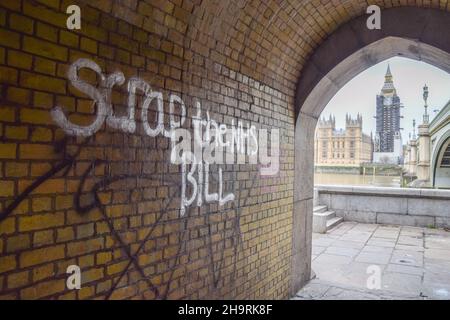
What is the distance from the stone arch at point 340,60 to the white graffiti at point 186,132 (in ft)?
3.99

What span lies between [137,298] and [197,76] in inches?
78.7

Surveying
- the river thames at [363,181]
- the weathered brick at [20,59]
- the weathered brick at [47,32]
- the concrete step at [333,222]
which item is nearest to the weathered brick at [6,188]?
the weathered brick at [20,59]

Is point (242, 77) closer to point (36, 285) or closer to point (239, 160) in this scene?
point (239, 160)

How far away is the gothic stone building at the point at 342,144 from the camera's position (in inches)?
4599

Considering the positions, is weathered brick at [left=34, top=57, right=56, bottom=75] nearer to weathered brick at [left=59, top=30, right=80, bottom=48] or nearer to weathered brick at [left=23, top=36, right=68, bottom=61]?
weathered brick at [left=23, top=36, right=68, bottom=61]

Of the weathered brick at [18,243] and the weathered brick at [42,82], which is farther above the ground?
the weathered brick at [42,82]

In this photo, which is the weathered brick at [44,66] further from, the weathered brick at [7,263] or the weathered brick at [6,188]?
the weathered brick at [7,263]

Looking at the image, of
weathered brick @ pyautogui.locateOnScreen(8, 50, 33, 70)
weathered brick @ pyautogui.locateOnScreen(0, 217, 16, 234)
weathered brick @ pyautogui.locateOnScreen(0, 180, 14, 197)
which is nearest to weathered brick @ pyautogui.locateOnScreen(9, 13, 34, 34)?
weathered brick @ pyautogui.locateOnScreen(8, 50, 33, 70)

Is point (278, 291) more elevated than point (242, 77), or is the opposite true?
point (242, 77)

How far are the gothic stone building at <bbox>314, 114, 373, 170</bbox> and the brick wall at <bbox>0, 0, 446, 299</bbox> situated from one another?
11370 centimetres

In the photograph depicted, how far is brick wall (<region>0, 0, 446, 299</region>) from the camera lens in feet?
7.16

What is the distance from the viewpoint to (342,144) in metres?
118

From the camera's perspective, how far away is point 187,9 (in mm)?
3410
